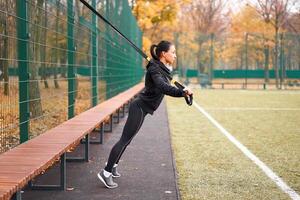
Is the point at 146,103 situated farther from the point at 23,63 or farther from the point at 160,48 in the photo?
the point at 23,63

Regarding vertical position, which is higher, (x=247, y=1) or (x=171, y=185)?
(x=247, y=1)

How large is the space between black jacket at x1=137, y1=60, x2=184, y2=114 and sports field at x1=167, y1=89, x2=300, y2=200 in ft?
3.49

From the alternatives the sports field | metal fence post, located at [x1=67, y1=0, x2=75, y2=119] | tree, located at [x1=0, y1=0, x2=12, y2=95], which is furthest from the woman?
metal fence post, located at [x1=67, y1=0, x2=75, y2=119]

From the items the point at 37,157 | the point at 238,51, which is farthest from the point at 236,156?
the point at 238,51

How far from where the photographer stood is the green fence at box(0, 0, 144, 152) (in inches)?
233

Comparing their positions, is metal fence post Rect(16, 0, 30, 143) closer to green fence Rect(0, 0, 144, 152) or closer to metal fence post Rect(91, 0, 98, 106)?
green fence Rect(0, 0, 144, 152)

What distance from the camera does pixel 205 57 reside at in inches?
1714

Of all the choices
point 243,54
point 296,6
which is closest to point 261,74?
point 243,54

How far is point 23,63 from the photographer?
5.91 meters

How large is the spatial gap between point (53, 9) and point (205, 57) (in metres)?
36.3

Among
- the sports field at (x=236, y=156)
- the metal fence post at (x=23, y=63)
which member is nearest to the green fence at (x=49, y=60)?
the metal fence post at (x=23, y=63)

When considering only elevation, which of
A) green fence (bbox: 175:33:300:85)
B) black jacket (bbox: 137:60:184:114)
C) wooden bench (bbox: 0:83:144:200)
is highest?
green fence (bbox: 175:33:300:85)

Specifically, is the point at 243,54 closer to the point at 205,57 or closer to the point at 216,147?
the point at 205,57

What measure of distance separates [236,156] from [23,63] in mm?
3947
